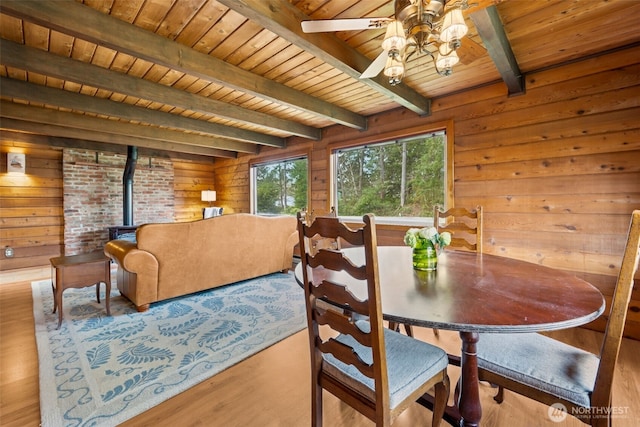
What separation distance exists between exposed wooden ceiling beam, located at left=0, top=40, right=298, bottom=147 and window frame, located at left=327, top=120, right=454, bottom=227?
30.7 inches

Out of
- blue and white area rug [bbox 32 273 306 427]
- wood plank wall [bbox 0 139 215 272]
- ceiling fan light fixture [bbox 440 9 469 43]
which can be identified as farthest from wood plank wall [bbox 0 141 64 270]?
ceiling fan light fixture [bbox 440 9 469 43]

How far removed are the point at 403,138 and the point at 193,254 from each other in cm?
290

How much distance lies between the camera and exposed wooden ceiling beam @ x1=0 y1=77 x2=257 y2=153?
8.84ft

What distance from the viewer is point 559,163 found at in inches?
95.9

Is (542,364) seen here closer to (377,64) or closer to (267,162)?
(377,64)

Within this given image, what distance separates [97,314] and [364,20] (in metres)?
3.30

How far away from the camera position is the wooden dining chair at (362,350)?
881 millimetres

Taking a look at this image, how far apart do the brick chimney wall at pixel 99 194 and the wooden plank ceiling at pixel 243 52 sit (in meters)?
1.45

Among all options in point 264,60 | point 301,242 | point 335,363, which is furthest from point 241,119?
point 335,363

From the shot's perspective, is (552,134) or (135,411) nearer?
A: (135,411)

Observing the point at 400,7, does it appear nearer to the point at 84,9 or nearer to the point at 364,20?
the point at 364,20

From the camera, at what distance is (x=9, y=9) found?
1449 mm

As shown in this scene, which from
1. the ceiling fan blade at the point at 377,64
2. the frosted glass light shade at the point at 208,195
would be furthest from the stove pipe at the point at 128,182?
the ceiling fan blade at the point at 377,64

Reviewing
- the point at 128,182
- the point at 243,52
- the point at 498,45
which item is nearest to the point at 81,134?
the point at 128,182
